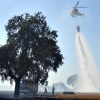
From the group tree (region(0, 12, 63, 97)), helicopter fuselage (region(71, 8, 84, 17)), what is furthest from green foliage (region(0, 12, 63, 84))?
helicopter fuselage (region(71, 8, 84, 17))

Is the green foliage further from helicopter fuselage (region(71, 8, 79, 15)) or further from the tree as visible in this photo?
helicopter fuselage (region(71, 8, 79, 15))

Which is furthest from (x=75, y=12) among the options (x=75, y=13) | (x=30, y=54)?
(x=30, y=54)

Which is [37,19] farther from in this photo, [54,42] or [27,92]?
[27,92]

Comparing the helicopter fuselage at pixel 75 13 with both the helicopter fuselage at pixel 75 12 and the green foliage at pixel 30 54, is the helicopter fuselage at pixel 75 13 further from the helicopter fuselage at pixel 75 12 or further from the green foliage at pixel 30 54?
the green foliage at pixel 30 54

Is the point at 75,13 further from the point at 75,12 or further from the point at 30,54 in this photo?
the point at 30,54

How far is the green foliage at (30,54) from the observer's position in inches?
1874

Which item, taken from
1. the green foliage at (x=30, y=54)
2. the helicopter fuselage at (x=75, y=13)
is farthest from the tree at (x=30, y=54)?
the helicopter fuselage at (x=75, y=13)

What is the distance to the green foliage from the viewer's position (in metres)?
47.6

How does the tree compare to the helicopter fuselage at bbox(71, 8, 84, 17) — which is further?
the helicopter fuselage at bbox(71, 8, 84, 17)

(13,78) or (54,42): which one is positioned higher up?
(54,42)

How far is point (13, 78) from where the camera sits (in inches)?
2013

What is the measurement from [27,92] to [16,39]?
62.8 ft

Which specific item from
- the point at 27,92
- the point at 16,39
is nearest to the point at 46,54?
the point at 16,39

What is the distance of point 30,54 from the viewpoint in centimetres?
4869
